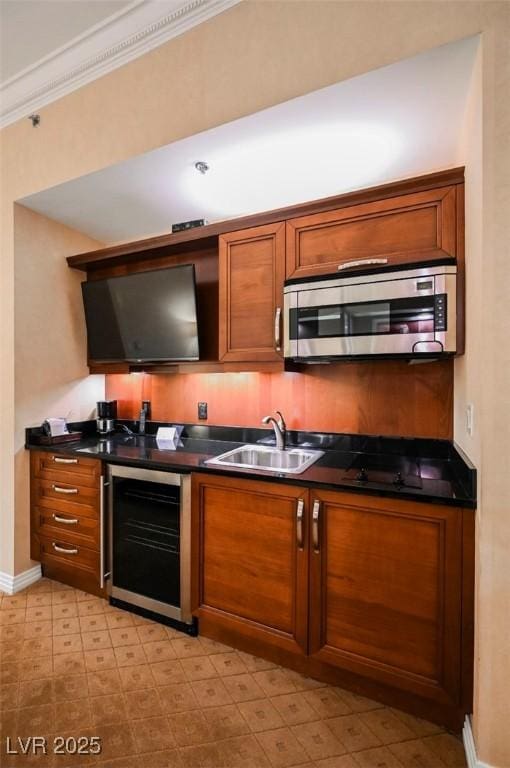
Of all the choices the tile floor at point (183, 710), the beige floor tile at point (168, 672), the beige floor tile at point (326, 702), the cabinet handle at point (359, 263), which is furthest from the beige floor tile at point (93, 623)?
the cabinet handle at point (359, 263)

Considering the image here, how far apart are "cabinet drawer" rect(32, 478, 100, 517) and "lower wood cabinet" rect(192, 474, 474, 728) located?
800 mm

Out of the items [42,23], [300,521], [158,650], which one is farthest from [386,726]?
[42,23]

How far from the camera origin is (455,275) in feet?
5.20

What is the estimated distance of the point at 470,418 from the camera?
4.80ft

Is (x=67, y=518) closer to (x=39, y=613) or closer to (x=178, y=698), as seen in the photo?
(x=39, y=613)

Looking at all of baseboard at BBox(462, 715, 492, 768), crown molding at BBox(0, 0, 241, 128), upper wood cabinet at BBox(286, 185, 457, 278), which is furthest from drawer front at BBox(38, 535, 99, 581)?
crown molding at BBox(0, 0, 241, 128)

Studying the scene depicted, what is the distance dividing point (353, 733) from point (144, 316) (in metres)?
2.41

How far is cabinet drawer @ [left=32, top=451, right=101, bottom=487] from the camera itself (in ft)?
7.55

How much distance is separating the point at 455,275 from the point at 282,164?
109 cm

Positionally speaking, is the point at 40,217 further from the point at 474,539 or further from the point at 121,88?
the point at 474,539

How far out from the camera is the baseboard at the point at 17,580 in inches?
96.2

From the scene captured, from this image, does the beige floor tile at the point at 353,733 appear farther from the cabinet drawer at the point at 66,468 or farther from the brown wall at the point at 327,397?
the cabinet drawer at the point at 66,468

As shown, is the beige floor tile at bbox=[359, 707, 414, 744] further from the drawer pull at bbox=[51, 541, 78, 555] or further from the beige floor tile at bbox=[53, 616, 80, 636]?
the drawer pull at bbox=[51, 541, 78, 555]

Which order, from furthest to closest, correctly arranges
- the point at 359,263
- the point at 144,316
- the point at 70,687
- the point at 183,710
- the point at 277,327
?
1. the point at 144,316
2. the point at 277,327
3. the point at 359,263
4. the point at 70,687
5. the point at 183,710
